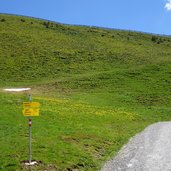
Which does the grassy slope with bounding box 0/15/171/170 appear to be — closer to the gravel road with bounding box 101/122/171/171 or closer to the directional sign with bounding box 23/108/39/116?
the gravel road with bounding box 101/122/171/171

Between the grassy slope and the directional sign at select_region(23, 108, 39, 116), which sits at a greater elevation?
the grassy slope

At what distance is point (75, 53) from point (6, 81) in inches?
963

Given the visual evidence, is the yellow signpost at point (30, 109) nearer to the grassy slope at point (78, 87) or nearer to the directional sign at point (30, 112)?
the directional sign at point (30, 112)

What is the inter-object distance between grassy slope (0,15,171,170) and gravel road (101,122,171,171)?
2.74 ft

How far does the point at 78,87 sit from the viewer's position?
64.2 meters

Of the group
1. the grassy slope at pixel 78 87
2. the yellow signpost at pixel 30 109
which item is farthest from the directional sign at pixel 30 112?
the grassy slope at pixel 78 87

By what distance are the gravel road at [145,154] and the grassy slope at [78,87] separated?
835 millimetres

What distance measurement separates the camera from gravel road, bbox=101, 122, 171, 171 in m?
21.0

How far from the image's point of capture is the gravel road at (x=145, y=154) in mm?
21000

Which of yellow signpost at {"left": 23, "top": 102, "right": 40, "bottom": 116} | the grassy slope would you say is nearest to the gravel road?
the grassy slope

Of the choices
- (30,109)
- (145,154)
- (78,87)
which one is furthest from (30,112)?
(78,87)

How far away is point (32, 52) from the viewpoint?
294 feet

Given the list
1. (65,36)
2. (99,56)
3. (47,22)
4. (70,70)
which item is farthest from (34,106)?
(47,22)

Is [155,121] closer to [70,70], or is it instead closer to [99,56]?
A: [70,70]
